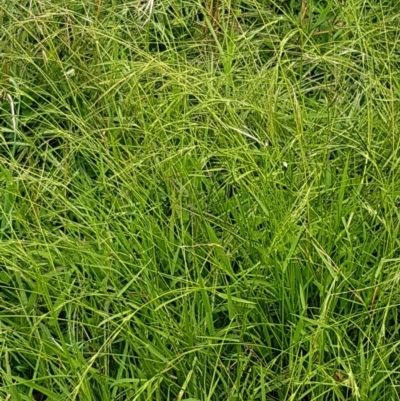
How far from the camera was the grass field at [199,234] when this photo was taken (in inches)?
59.4

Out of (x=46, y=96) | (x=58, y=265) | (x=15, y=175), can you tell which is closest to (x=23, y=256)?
(x=58, y=265)

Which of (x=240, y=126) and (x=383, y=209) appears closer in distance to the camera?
(x=383, y=209)

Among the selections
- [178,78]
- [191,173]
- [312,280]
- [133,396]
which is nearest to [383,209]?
[312,280]

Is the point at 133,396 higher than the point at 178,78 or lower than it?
lower

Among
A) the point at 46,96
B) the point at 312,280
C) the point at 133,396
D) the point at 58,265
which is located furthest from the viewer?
the point at 46,96

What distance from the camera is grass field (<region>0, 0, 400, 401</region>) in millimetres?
1509

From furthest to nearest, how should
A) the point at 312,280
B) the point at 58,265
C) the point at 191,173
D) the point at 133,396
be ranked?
the point at 191,173 < the point at 58,265 < the point at 312,280 < the point at 133,396

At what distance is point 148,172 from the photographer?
1866 mm

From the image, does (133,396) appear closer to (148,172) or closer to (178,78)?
(148,172)

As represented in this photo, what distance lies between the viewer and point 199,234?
5.62 ft

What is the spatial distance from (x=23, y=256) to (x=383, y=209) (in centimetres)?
71

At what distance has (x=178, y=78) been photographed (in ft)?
6.16

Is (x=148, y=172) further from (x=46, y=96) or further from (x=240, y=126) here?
(x=46, y=96)

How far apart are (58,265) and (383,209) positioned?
66 centimetres
